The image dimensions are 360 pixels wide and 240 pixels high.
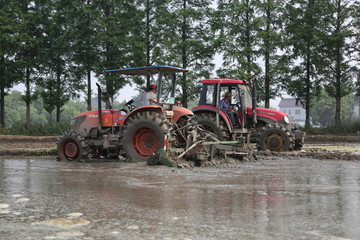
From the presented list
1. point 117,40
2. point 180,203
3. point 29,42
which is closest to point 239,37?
point 117,40

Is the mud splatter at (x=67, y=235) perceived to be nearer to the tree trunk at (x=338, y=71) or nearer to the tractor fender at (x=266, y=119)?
the tractor fender at (x=266, y=119)

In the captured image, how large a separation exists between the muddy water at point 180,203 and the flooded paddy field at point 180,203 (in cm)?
1

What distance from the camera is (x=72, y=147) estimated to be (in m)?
14.9

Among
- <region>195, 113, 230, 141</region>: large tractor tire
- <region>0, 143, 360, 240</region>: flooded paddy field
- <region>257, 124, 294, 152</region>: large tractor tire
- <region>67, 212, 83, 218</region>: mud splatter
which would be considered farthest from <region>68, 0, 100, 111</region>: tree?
<region>67, 212, 83, 218</region>: mud splatter

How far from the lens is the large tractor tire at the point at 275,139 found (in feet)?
57.4

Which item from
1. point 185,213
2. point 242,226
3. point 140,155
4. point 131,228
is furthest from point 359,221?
point 140,155

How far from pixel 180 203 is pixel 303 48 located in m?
30.9

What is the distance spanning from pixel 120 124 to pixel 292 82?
23.8m

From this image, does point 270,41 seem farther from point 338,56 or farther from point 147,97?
point 147,97

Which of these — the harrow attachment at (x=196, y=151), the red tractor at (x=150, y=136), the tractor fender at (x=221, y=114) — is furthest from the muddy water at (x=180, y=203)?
the tractor fender at (x=221, y=114)

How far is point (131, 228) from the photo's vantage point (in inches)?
231

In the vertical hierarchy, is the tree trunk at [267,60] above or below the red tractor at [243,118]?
above

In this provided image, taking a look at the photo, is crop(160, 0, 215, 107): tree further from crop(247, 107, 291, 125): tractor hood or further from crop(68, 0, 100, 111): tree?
crop(247, 107, 291, 125): tractor hood

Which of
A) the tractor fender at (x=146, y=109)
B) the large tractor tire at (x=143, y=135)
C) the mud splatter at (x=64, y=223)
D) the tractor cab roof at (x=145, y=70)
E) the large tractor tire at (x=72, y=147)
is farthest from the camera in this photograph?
the large tractor tire at (x=72, y=147)
